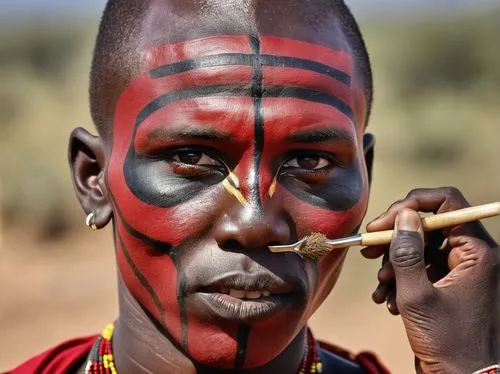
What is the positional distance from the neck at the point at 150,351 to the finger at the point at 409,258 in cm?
63

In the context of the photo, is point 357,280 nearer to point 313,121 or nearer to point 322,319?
point 322,319

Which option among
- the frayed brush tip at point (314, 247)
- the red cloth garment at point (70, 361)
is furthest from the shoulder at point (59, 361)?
the frayed brush tip at point (314, 247)

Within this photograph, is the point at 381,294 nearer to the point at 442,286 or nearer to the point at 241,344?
the point at 442,286

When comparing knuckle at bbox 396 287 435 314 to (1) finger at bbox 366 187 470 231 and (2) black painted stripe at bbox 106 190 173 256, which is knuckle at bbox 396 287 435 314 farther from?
(2) black painted stripe at bbox 106 190 173 256

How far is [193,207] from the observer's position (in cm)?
271

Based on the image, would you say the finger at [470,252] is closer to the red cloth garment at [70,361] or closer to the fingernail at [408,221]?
the fingernail at [408,221]

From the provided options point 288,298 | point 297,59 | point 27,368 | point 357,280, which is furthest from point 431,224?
point 357,280

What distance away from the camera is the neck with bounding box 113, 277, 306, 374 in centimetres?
300

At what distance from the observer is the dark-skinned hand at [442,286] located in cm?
262

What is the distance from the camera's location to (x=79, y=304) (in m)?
11.1

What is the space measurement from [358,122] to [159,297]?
85 cm

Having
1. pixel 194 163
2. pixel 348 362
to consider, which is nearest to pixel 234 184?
pixel 194 163

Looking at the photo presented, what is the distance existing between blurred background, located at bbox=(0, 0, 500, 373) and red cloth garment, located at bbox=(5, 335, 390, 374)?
3.08 metres

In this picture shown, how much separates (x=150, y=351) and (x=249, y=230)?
2.43 ft
